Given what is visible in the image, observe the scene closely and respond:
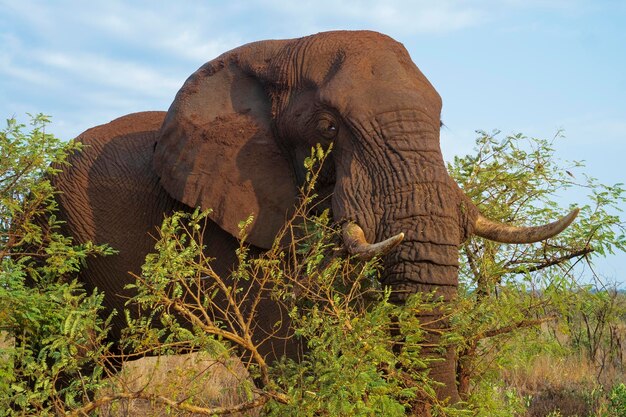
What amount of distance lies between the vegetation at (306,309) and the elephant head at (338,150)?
161mm

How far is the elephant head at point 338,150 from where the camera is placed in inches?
186

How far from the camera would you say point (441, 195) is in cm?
478

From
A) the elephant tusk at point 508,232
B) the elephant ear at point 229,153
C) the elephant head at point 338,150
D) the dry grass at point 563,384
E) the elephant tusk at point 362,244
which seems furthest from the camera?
the dry grass at point 563,384

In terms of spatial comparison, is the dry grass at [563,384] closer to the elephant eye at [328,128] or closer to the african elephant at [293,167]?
the african elephant at [293,167]

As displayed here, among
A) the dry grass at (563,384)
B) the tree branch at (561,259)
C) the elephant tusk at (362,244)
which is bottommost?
the dry grass at (563,384)

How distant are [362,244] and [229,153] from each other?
4.63 ft

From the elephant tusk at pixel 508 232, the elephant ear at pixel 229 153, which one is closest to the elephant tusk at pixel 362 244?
the elephant ear at pixel 229 153

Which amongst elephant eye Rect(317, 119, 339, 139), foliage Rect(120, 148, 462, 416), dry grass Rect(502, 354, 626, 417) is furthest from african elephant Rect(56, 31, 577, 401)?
dry grass Rect(502, 354, 626, 417)

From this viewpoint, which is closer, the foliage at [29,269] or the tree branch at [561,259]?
the foliage at [29,269]

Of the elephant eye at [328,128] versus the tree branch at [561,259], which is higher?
the elephant eye at [328,128]

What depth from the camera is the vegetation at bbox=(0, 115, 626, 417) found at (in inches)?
155

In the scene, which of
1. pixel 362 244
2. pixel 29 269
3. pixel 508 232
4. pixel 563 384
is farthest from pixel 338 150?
pixel 563 384

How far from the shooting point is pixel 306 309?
429 cm

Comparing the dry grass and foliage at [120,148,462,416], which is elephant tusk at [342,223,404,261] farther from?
the dry grass
